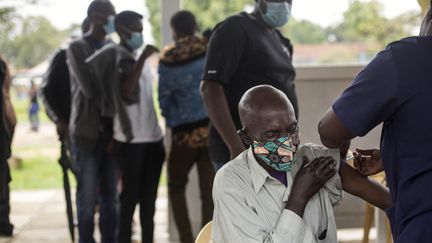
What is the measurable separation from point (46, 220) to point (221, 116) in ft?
11.1

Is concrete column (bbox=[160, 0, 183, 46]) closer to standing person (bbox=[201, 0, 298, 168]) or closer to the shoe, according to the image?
the shoe

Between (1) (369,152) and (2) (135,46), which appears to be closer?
(1) (369,152)

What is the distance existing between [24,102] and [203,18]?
297cm

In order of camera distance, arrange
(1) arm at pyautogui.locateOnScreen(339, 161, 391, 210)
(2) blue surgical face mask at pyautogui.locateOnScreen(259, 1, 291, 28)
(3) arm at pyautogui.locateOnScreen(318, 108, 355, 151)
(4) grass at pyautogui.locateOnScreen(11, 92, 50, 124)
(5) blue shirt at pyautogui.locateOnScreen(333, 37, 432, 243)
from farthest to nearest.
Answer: (4) grass at pyautogui.locateOnScreen(11, 92, 50, 124) < (2) blue surgical face mask at pyautogui.locateOnScreen(259, 1, 291, 28) < (1) arm at pyautogui.locateOnScreen(339, 161, 391, 210) < (3) arm at pyautogui.locateOnScreen(318, 108, 355, 151) < (5) blue shirt at pyautogui.locateOnScreen(333, 37, 432, 243)

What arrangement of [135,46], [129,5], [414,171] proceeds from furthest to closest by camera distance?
[129,5] → [135,46] → [414,171]

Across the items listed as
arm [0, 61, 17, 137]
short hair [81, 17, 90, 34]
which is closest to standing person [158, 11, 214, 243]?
short hair [81, 17, 90, 34]

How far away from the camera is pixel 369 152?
2.05m

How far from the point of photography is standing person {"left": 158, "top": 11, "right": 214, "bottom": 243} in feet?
13.5

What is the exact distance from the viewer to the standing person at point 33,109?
21.4 ft

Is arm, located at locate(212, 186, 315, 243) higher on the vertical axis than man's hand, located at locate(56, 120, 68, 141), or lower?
higher

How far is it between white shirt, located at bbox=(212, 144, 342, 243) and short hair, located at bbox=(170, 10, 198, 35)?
2324 millimetres

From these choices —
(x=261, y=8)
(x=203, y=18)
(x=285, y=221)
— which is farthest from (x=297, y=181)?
(x=203, y=18)

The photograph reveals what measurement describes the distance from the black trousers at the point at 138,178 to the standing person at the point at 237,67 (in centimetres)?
108

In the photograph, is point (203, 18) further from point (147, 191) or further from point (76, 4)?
point (147, 191)
